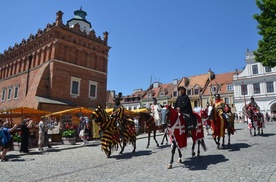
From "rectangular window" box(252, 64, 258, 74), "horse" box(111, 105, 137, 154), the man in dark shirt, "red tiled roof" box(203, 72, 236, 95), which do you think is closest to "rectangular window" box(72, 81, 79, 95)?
"horse" box(111, 105, 137, 154)

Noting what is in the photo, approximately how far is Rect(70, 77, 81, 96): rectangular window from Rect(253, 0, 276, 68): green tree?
24.0 metres

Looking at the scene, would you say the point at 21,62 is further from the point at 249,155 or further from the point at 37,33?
the point at 249,155

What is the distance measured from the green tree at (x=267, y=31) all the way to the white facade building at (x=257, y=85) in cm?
2742

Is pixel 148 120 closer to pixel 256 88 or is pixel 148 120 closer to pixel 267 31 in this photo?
pixel 267 31

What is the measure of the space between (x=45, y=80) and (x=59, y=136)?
13417 mm

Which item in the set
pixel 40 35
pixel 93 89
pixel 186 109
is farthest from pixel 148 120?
pixel 40 35

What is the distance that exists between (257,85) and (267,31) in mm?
32966

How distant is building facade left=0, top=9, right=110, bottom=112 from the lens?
2878 centimetres

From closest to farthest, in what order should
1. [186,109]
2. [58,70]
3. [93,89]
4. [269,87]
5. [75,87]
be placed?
[186,109] → [58,70] → [75,87] → [93,89] → [269,87]

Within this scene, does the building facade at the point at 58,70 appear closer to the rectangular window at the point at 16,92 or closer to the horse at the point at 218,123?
the rectangular window at the point at 16,92

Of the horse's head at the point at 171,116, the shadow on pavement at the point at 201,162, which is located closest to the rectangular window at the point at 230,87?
the shadow on pavement at the point at 201,162

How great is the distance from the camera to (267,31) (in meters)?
13.7

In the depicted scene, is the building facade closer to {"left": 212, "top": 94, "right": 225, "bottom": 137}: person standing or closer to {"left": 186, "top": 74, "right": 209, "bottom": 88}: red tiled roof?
{"left": 212, "top": 94, "right": 225, "bottom": 137}: person standing

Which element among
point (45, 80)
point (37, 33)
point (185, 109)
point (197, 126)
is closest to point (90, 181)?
point (185, 109)
